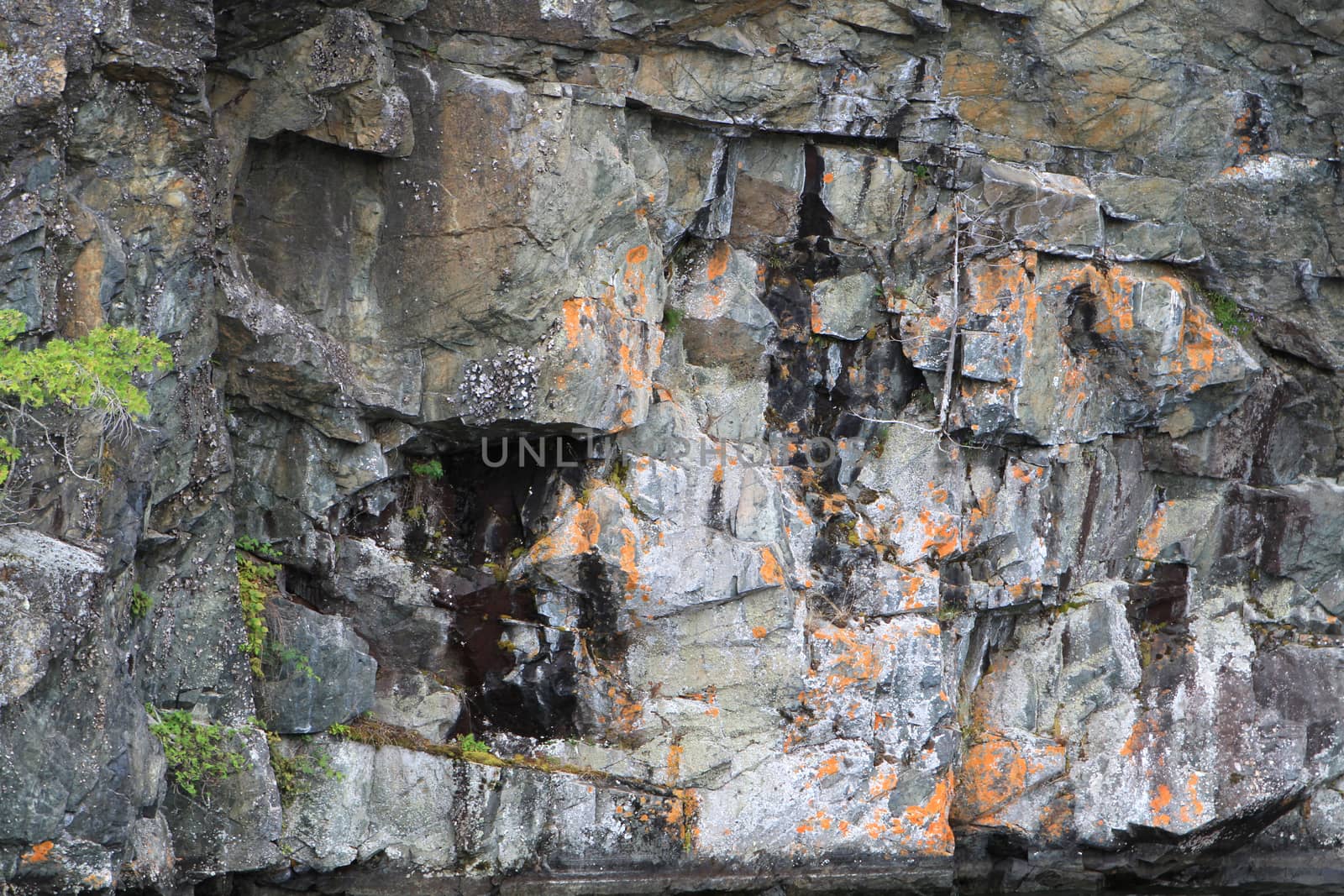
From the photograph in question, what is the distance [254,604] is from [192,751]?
1199mm

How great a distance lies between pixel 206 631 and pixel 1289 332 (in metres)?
9.59

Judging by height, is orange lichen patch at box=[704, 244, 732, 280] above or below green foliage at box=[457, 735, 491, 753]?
above

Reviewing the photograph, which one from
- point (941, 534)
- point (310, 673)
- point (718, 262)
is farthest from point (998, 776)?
point (310, 673)

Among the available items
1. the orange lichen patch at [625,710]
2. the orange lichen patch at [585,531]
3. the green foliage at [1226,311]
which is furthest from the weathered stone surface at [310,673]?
the green foliage at [1226,311]

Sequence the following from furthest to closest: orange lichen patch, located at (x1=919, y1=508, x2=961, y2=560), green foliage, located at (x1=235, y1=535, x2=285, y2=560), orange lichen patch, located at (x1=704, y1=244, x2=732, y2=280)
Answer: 1. orange lichen patch, located at (x1=919, y1=508, x2=961, y2=560)
2. orange lichen patch, located at (x1=704, y1=244, x2=732, y2=280)
3. green foliage, located at (x1=235, y1=535, x2=285, y2=560)

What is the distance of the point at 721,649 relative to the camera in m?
12.5

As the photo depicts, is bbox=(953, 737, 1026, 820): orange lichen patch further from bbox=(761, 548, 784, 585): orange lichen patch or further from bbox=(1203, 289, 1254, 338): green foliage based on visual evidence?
bbox=(1203, 289, 1254, 338): green foliage

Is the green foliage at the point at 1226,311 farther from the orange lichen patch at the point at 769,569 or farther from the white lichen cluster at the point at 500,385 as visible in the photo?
the white lichen cluster at the point at 500,385

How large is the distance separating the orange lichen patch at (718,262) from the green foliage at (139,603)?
530 centimetres

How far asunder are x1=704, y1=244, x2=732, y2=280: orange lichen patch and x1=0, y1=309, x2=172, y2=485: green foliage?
5128mm

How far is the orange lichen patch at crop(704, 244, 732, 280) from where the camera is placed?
1296 cm

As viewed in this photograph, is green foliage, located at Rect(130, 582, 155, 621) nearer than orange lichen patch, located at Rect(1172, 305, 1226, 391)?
Yes

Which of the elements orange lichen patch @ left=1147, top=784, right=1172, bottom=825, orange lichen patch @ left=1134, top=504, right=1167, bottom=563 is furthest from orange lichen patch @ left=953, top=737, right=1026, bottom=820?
orange lichen patch @ left=1134, top=504, right=1167, bottom=563

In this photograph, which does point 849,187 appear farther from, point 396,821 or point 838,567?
point 396,821
